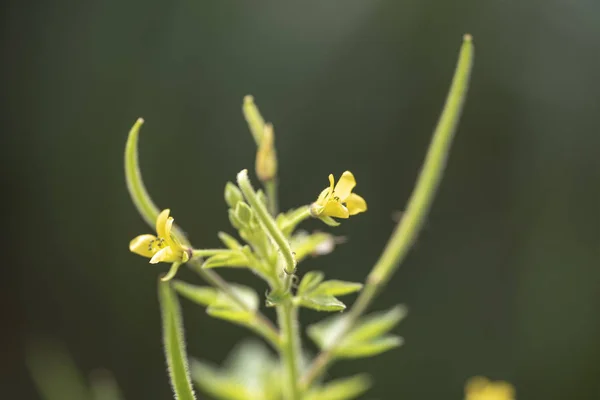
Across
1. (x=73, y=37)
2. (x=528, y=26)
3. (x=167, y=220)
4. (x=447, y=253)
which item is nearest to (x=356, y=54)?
(x=528, y=26)

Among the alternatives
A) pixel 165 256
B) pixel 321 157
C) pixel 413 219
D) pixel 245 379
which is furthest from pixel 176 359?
pixel 321 157

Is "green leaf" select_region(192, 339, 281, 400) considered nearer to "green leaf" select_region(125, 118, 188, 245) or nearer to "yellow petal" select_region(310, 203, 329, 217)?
"green leaf" select_region(125, 118, 188, 245)

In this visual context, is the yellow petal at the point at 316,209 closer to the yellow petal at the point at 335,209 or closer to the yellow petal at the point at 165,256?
the yellow petal at the point at 335,209

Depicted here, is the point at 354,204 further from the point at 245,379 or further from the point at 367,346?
the point at 245,379

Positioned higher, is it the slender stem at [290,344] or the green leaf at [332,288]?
the green leaf at [332,288]

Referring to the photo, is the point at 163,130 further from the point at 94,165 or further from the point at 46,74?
the point at 46,74

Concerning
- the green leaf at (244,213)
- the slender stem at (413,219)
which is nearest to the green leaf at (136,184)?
the green leaf at (244,213)

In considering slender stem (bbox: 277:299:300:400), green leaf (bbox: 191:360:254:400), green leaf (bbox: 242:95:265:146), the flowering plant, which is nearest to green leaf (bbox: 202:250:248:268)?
the flowering plant
